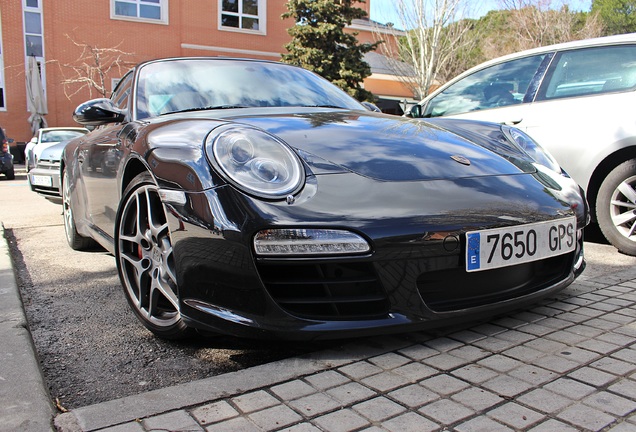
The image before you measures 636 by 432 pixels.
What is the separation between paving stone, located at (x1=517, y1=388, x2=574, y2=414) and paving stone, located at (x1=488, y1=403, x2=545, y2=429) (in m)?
0.04

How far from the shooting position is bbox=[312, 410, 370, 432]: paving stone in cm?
152

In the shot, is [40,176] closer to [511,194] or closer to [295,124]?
[295,124]

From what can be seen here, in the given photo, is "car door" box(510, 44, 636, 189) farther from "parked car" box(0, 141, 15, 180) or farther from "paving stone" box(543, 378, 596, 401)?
"parked car" box(0, 141, 15, 180)

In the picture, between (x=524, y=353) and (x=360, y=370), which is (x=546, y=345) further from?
(x=360, y=370)

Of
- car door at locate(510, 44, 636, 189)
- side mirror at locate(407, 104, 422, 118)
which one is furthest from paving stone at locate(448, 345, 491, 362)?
side mirror at locate(407, 104, 422, 118)

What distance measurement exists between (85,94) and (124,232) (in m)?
19.8

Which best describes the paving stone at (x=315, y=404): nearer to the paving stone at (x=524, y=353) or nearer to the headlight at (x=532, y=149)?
the paving stone at (x=524, y=353)

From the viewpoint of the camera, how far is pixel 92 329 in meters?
2.51

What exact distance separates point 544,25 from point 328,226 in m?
23.7

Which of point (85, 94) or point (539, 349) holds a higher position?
point (85, 94)

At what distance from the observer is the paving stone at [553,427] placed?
1.48 meters

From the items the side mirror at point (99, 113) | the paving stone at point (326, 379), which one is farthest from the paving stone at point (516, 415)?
the side mirror at point (99, 113)

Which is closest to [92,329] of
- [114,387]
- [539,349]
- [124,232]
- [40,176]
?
[124,232]

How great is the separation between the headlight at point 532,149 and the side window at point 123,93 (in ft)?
7.08
